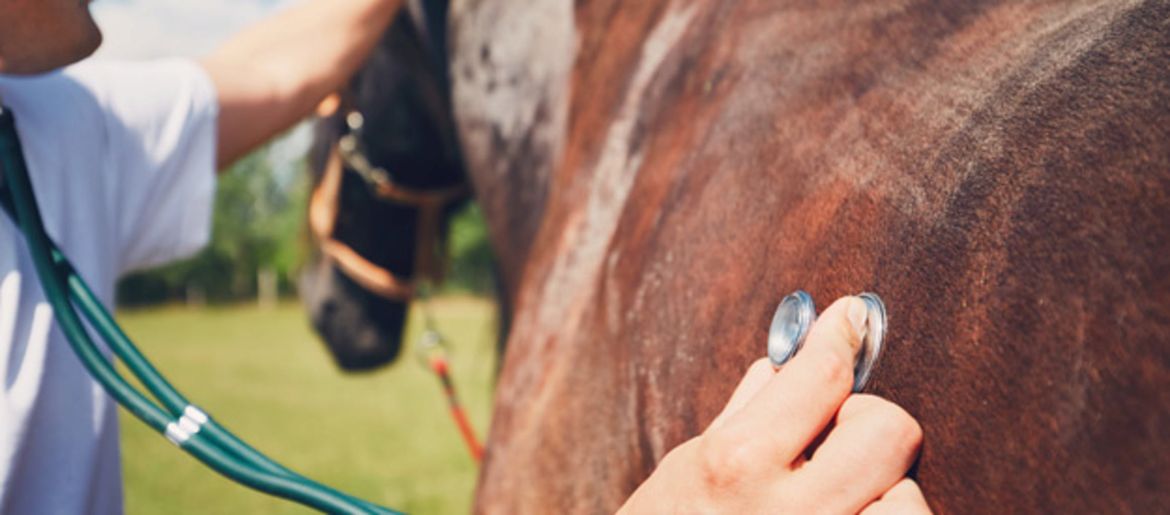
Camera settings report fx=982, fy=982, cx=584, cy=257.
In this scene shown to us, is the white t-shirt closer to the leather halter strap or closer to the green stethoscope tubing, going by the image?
the green stethoscope tubing

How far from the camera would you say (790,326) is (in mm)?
709

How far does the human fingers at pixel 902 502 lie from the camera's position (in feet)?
1.95

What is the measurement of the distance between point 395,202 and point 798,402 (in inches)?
83.0

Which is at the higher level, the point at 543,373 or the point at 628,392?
the point at 628,392

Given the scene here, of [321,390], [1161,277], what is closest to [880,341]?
[1161,277]

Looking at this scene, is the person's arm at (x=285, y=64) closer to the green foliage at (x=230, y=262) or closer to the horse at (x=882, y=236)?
the horse at (x=882, y=236)

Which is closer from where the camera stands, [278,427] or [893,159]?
[893,159]

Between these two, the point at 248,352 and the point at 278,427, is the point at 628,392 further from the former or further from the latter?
the point at 248,352

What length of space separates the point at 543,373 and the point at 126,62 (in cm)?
82

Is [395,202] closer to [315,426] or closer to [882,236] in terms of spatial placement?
[882,236]

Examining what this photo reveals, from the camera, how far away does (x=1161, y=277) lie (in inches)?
19.8

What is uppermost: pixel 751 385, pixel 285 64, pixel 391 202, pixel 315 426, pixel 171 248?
pixel 751 385

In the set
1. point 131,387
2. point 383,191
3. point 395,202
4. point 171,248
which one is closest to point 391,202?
point 395,202

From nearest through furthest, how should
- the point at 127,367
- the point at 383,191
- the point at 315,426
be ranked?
the point at 127,367
the point at 383,191
the point at 315,426
